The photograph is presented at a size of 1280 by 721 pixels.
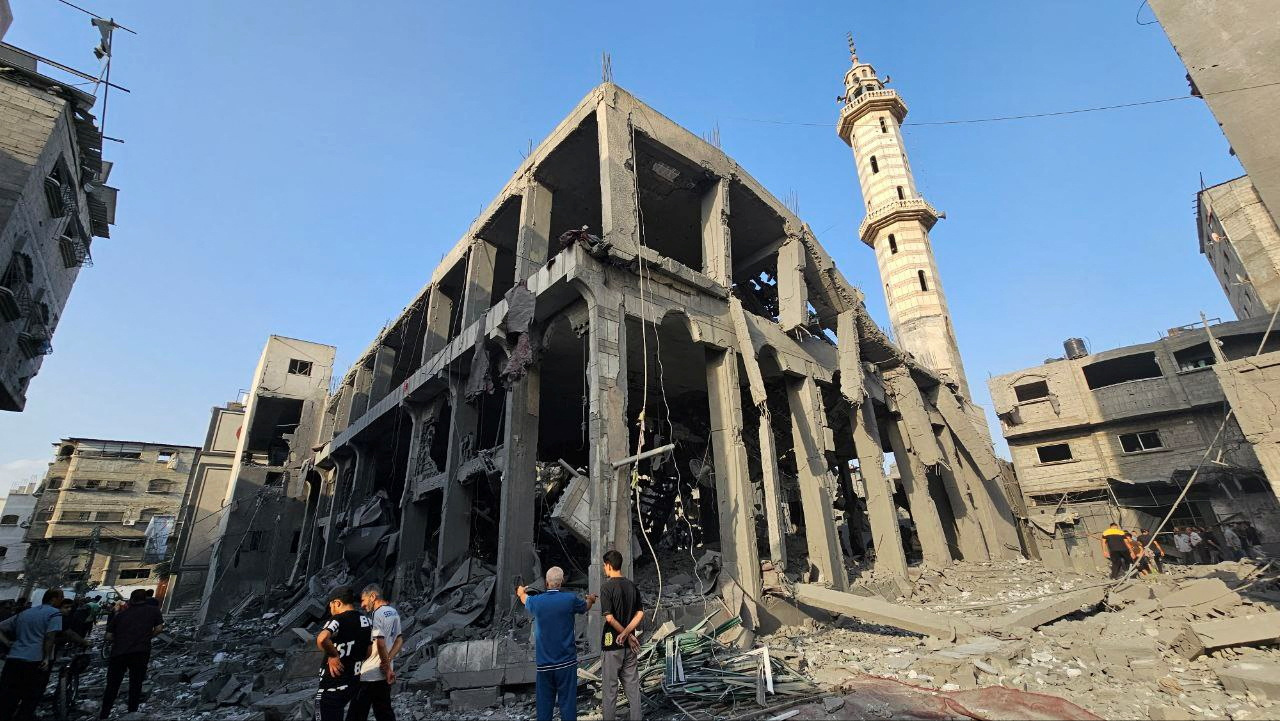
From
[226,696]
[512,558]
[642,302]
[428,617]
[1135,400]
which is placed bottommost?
[226,696]

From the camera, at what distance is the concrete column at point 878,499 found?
14.1 m

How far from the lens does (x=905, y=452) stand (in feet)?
59.4

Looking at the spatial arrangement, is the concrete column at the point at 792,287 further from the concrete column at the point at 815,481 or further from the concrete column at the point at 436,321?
the concrete column at the point at 436,321

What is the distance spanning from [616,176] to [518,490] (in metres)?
6.88

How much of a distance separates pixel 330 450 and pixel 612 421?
64.1 ft

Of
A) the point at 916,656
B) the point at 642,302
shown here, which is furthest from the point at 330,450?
the point at 916,656

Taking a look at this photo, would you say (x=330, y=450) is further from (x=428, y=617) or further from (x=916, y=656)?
(x=916, y=656)

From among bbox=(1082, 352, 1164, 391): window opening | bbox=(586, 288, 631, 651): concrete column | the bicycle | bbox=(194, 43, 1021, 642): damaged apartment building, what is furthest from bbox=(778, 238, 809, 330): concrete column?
bbox=(1082, 352, 1164, 391): window opening

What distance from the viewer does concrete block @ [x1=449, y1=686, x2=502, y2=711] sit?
6430mm

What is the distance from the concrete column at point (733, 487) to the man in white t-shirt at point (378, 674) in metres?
6.15

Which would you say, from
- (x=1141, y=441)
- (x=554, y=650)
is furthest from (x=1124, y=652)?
(x=1141, y=441)

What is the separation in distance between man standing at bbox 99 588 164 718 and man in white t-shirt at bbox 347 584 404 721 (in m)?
4.42

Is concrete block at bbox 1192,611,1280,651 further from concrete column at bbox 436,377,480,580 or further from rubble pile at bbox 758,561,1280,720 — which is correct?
concrete column at bbox 436,377,480,580

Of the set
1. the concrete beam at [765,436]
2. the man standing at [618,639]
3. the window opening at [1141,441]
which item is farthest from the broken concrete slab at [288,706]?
the window opening at [1141,441]
